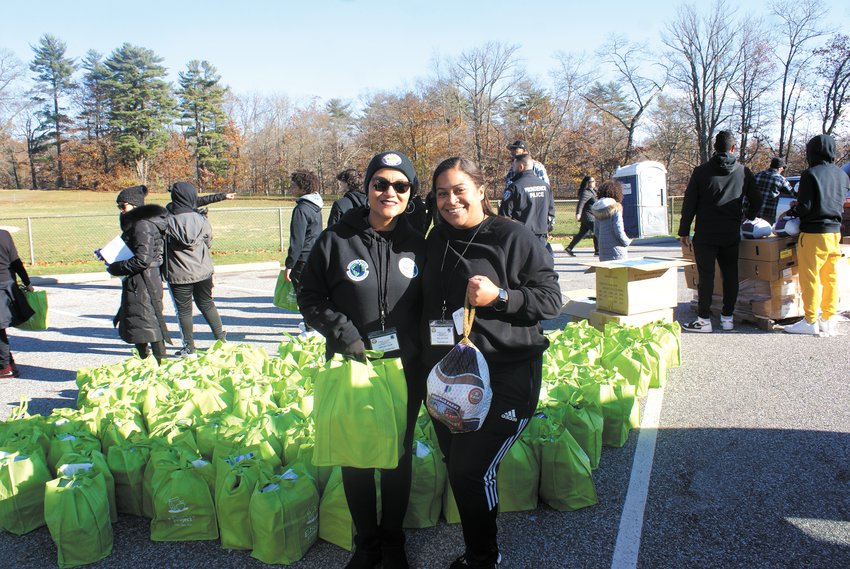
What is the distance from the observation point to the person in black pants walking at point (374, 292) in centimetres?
256

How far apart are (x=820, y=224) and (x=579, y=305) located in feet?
8.37

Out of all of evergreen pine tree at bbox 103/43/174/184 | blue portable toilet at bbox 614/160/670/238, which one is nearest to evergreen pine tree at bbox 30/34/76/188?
evergreen pine tree at bbox 103/43/174/184

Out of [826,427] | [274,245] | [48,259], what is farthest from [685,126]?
[826,427]

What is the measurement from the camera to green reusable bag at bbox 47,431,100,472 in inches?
136

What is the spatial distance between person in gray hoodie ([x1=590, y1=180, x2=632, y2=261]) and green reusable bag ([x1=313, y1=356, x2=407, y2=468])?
19.0 ft

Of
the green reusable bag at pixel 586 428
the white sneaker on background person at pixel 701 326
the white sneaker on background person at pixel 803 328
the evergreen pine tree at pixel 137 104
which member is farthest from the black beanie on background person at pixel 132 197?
the evergreen pine tree at pixel 137 104

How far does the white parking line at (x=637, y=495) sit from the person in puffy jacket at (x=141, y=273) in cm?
434

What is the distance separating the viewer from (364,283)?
2.55 m

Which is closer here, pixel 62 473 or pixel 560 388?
pixel 62 473

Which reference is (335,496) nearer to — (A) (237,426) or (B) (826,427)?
(A) (237,426)

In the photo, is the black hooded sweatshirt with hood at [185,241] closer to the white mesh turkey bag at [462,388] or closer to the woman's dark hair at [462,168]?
the woman's dark hair at [462,168]

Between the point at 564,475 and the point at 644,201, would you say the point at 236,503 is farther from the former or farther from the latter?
the point at 644,201

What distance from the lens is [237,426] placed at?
11.9 ft

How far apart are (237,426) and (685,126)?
55.5 m
